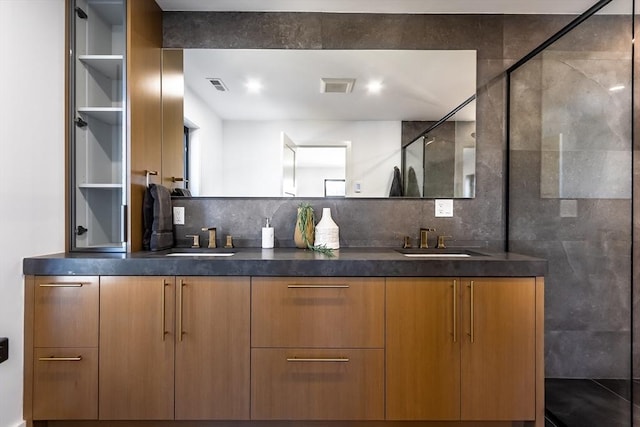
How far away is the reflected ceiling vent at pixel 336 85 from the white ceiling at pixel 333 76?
0.03 metres

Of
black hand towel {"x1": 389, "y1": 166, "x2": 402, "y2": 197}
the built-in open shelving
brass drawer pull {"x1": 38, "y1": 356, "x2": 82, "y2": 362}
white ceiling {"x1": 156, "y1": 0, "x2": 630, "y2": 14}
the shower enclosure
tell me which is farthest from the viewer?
black hand towel {"x1": 389, "y1": 166, "x2": 402, "y2": 197}

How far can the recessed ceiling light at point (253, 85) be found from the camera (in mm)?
2285

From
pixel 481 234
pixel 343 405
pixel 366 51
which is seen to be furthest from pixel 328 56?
pixel 343 405

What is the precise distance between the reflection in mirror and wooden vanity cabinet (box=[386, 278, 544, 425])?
79 centimetres

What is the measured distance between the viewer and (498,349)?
1.65m

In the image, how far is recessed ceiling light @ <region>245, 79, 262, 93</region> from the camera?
7.50 feet

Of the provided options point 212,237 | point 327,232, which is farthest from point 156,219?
point 327,232

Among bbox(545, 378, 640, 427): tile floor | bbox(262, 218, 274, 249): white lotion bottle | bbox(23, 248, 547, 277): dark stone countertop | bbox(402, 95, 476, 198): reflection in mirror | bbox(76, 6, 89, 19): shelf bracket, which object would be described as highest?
bbox(76, 6, 89, 19): shelf bracket

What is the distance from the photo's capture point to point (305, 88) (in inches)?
90.1

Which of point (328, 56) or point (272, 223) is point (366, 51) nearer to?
point (328, 56)

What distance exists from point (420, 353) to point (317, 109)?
1539mm

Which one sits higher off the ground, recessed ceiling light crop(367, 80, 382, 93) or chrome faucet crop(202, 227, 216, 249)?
recessed ceiling light crop(367, 80, 382, 93)

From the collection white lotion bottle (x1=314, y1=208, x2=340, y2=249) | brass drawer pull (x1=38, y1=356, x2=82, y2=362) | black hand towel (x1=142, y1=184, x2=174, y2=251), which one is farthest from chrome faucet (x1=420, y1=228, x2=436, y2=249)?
brass drawer pull (x1=38, y1=356, x2=82, y2=362)

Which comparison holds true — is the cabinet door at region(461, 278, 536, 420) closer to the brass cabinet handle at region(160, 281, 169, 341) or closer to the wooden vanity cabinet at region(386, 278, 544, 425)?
the wooden vanity cabinet at region(386, 278, 544, 425)
